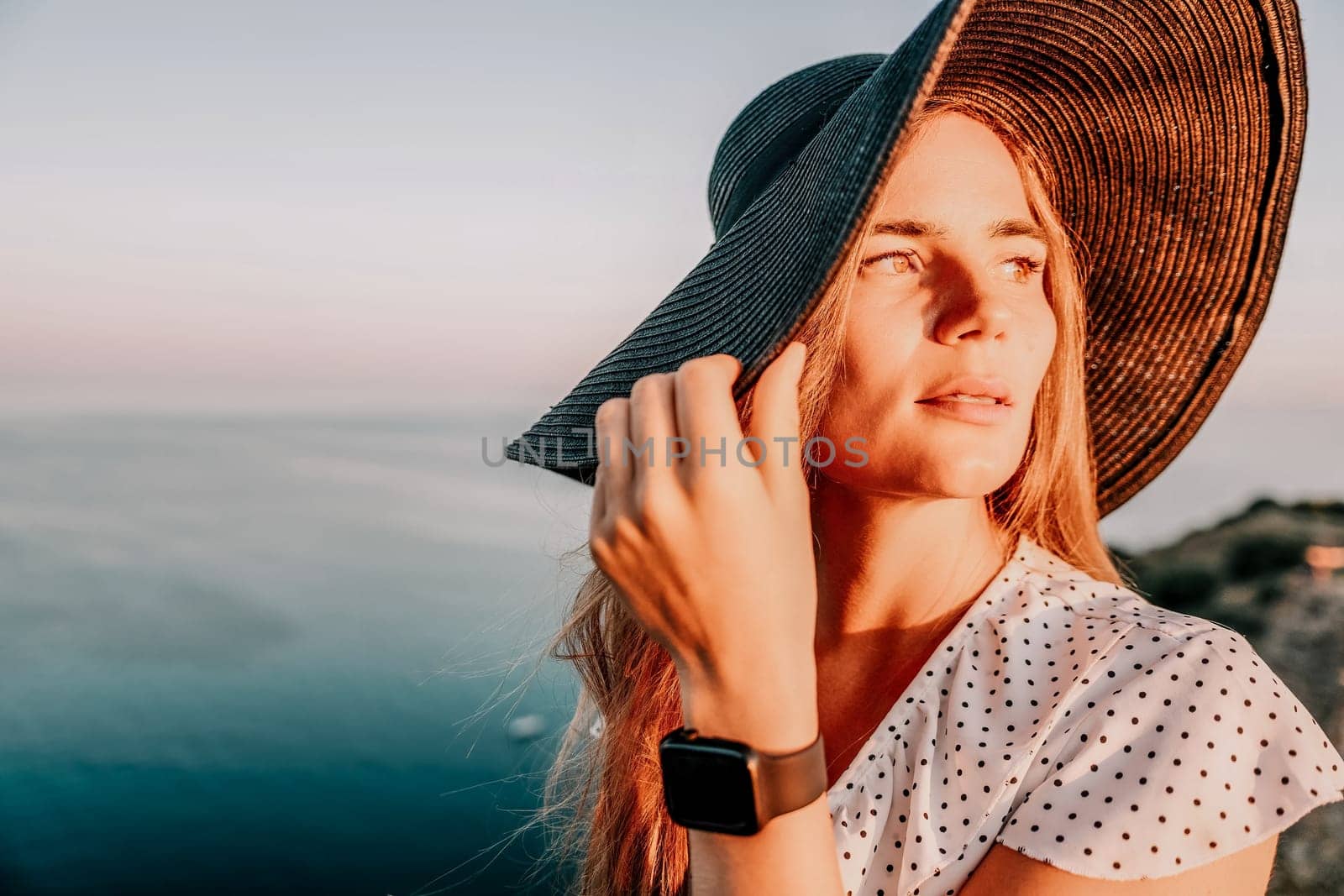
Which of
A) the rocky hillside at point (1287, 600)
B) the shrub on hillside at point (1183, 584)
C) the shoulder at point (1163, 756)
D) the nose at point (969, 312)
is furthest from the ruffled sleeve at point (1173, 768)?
the shrub on hillside at point (1183, 584)

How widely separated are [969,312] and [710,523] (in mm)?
771

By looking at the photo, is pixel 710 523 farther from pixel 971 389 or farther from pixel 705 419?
pixel 971 389

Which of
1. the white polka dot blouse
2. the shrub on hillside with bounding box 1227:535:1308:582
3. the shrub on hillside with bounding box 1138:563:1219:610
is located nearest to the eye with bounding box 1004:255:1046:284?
the white polka dot blouse

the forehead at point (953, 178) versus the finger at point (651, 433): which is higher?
the forehead at point (953, 178)

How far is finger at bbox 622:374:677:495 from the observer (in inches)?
48.4

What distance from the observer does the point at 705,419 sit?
1.22 m

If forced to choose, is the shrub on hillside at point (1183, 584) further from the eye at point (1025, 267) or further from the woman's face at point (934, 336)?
the woman's face at point (934, 336)

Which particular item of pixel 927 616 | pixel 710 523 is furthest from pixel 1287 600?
pixel 710 523

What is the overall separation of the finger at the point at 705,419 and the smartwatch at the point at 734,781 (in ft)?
1.26

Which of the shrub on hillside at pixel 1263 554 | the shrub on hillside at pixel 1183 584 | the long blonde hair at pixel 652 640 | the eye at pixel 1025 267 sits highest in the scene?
the eye at pixel 1025 267

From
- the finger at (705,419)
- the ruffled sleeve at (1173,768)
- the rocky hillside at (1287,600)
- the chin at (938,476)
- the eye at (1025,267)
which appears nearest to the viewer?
the finger at (705,419)

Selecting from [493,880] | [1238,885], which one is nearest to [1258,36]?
[1238,885]

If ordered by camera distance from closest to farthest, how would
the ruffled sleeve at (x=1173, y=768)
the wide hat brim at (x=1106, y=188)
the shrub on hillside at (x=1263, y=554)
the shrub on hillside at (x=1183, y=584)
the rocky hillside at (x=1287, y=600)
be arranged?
the ruffled sleeve at (x=1173, y=768) < the wide hat brim at (x=1106, y=188) < the rocky hillside at (x=1287, y=600) < the shrub on hillside at (x=1263, y=554) < the shrub on hillside at (x=1183, y=584)

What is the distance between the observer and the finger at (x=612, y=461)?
1281mm
